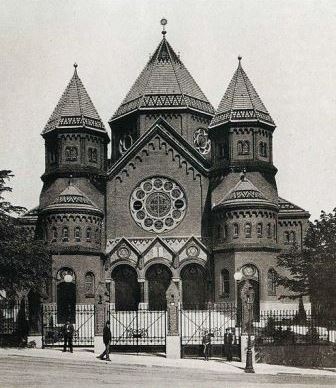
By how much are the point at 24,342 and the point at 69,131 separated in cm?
2846

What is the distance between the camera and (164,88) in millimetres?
67562

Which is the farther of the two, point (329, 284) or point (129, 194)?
point (129, 194)

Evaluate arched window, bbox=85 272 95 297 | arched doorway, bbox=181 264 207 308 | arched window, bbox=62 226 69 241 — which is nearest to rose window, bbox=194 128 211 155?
arched doorway, bbox=181 264 207 308

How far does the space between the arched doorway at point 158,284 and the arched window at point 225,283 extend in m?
4.23

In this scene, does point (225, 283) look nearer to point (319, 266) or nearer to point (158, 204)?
point (158, 204)

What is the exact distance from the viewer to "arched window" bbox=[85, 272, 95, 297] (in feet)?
189

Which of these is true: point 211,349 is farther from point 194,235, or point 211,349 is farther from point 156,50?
point 156,50

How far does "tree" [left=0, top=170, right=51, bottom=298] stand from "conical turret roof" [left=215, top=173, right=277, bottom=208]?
2138 centimetres

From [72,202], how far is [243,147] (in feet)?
44.6

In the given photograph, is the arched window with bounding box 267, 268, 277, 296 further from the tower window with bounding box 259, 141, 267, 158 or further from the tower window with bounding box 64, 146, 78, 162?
the tower window with bounding box 64, 146, 78, 162

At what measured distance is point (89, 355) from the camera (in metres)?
34.6

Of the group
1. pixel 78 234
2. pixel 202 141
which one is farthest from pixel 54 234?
pixel 202 141

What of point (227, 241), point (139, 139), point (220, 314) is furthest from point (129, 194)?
point (220, 314)

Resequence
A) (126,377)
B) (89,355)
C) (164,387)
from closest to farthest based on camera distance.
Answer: (164,387)
(126,377)
(89,355)
